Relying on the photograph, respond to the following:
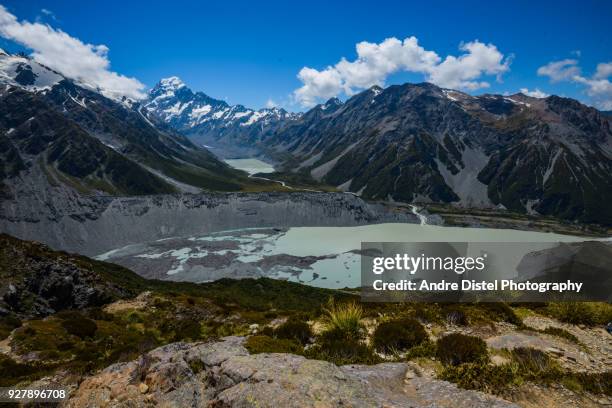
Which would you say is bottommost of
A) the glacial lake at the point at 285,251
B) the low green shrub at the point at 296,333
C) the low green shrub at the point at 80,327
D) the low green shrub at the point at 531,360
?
the glacial lake at the point at 285,251

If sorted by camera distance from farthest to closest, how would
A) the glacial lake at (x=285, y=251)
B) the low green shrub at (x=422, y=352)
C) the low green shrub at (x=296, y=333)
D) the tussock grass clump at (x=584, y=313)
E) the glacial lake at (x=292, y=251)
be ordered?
the glacial lake at (x=285, y=251) → the glacial lake at (x=292, y=251) → the tussock grass clump at (x=584, y=313) → the low green shrub at (x=296, y=333) → the low green shrub at (x=422, y=352)

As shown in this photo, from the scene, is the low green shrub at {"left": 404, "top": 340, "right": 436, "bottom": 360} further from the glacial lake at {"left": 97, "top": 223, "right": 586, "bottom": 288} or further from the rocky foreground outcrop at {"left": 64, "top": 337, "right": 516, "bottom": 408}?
the glacial lake at {"left": 97, "top": 223, "right": 586, "bottom": 288}

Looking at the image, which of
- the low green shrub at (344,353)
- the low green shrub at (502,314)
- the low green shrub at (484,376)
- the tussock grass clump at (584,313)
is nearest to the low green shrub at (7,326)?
the low green shrub at (344,353)

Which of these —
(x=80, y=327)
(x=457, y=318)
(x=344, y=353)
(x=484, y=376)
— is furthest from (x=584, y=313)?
(x=80, y=327)

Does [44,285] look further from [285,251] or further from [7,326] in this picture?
[285,251]

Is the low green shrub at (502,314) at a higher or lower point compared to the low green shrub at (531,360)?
lower

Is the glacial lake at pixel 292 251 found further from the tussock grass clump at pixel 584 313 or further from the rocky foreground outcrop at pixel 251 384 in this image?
the rocky foreground outcrop at pixel 251 384

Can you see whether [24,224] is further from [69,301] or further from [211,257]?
[69,301]
